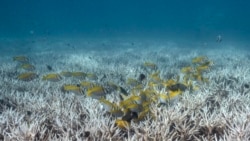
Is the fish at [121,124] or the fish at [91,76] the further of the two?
the fish at [91,76]

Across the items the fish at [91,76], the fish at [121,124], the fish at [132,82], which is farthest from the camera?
the fish at [91,76]

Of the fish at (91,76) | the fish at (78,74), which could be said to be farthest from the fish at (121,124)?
the fish at (78,74)

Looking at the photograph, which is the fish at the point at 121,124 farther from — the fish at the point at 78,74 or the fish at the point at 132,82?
the fish at the point at 78,74

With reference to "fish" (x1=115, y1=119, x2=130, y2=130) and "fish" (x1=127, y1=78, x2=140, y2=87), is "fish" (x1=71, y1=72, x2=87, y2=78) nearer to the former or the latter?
"fish" (x1=127, y1=78, x2=140, y2=87)

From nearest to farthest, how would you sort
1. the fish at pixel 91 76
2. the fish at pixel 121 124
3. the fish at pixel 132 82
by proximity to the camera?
1. the fish at pixel 121 124
2. the fish at pixel 132 82
3. the fish at pixel 91 76

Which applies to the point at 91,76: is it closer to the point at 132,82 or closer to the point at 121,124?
the point at 132,82

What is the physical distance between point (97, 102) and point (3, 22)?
123311 mm

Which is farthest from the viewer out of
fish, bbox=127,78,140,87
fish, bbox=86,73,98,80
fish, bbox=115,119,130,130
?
fish, bbox=86,73,98,80

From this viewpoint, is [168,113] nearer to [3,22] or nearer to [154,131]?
[154,131]

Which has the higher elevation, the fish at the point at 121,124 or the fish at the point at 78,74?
the fish at the point at 78,74

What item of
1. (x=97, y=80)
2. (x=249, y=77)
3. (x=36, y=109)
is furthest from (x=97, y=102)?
(x=249, y=77)

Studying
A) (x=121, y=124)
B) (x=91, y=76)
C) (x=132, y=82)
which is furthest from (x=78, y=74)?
(x=121, y=124)

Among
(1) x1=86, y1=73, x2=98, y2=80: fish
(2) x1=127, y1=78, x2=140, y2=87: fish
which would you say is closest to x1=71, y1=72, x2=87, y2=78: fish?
(1) x1=86, y1=73, x2=98, y2=80: fish

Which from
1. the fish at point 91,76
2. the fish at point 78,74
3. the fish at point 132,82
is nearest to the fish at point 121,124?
the fish at point 132,82
